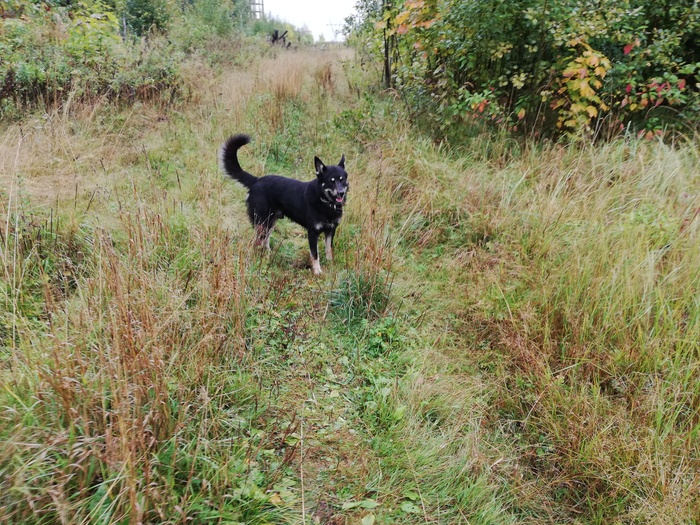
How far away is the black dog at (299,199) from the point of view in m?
3.70

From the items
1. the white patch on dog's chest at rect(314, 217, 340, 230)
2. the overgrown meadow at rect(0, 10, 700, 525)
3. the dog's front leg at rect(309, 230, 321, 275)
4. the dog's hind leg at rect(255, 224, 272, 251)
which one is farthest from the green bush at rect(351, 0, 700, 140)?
the dog's hind leg at rect(255, 224, 272, 251)

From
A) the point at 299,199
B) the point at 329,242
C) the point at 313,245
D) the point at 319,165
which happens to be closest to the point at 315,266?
the point at 313,245

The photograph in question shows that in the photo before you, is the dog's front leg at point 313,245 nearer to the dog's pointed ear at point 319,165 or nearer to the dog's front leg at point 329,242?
the dog's front leg at point 329,242

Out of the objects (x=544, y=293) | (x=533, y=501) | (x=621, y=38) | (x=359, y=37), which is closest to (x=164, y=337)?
(x=533, y=501)

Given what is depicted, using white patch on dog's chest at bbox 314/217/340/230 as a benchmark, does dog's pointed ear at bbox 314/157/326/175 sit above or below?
above

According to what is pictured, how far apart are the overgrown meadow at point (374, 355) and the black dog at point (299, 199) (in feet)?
0.87

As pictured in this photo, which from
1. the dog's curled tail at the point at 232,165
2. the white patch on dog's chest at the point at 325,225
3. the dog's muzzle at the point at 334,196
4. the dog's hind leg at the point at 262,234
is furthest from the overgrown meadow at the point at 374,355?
the dog's curled tail at the point at 232,165

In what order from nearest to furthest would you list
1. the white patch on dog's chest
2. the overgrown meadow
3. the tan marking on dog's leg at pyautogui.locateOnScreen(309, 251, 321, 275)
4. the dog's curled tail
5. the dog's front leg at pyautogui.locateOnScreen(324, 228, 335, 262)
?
1. the overgrown meadow
2. the tan marking on dog's leg at pyautogui.locateOnScreen(309, 251, 321, 275)
3. the white patch on dog's chest
4. the dog's front leg at pyautogui.locateOnScreen(324, 228, 335, 262)
5. the dog's curled tail

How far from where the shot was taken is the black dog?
3.70m

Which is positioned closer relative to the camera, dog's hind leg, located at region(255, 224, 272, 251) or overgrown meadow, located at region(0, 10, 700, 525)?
overgrown meadow, located at region(0, 10, 700, 525)

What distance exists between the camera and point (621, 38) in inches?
162

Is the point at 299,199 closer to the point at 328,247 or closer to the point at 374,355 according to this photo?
the point at 328,247

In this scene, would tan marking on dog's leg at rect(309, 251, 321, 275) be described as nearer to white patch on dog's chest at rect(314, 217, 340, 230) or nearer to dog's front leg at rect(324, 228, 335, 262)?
dog's front leg at rect(324, 228, 335, 262)

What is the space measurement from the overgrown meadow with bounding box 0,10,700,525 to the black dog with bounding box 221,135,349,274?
0.27 metres
